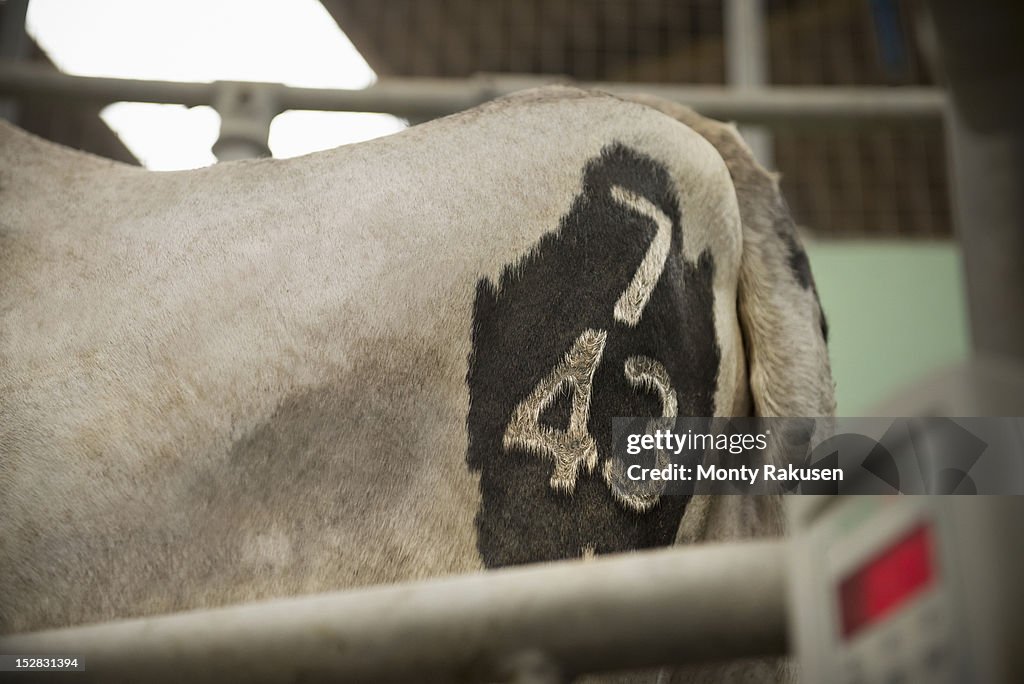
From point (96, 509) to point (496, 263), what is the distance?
0.36 metres

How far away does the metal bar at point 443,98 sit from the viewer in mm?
1557

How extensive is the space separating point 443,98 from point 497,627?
54.5 inches

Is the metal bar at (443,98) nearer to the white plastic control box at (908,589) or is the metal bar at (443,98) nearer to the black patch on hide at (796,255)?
the black patch on hide at (796,255)

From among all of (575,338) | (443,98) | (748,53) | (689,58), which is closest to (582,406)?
(575,338)

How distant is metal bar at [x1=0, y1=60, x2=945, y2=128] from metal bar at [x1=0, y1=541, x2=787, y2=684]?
1329 mm

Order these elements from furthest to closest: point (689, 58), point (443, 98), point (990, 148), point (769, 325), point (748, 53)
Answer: point (689, 58)
point (748, 53)
point (443, 98)
point (769, 325)
point (990, 148)

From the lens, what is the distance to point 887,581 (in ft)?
0.78

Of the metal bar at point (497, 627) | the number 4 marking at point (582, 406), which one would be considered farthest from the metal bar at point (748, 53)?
the metal bar at point (497, 627)

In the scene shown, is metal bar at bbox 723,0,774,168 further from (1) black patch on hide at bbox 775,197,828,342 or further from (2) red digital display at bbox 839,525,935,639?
(2) red digital display at bbox 839,525,935,639

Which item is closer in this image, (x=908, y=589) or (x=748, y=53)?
(x=908, y=589)

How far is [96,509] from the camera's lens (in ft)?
2.37

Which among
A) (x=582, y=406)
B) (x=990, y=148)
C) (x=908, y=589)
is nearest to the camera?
(x=908, y=589)

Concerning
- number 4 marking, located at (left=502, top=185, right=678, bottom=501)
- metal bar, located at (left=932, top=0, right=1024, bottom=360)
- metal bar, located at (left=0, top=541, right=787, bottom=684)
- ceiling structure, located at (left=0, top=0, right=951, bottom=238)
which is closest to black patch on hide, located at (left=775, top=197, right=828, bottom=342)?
number 4 marking, located at (left=502, top=185, right=678, bottom=501)

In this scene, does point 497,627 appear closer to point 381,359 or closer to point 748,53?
point 381,359
